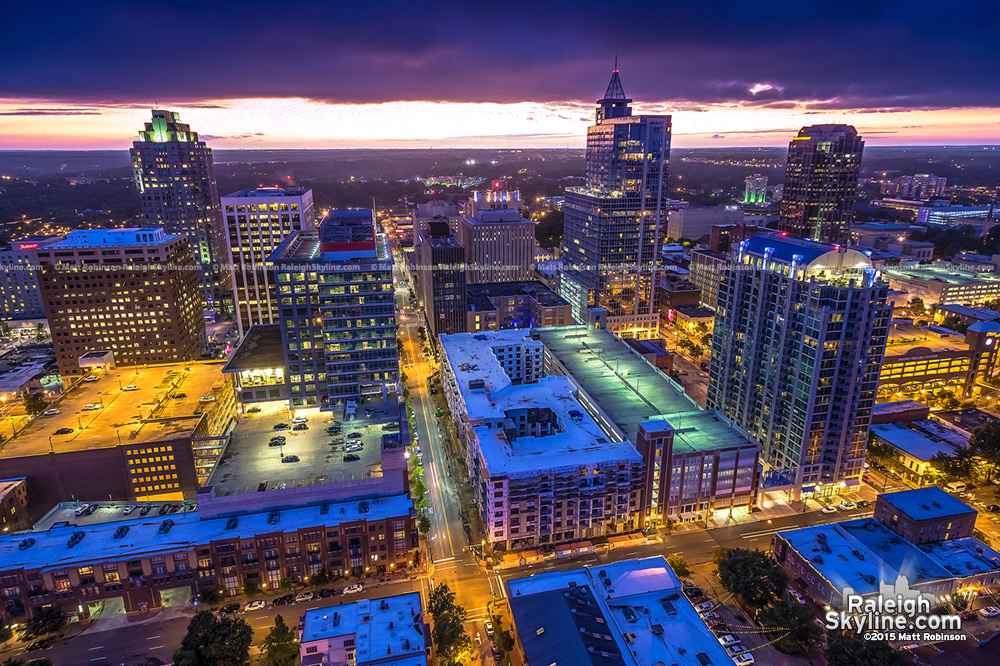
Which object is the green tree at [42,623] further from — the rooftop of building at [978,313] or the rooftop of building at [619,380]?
the rooftop of building at [978,313]

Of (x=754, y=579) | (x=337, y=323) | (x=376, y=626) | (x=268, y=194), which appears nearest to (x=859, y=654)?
(x=754, y=579)

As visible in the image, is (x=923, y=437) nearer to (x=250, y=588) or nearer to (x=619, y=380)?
(x=619, y=380)

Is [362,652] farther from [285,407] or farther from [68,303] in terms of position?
[68,303]

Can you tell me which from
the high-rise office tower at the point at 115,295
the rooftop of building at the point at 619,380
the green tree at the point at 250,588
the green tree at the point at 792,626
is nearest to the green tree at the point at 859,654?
the green tree at the point at 792,626

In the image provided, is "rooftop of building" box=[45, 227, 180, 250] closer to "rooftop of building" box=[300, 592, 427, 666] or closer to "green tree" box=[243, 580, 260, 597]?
"green tree" box=[243, 580, 260, 597]

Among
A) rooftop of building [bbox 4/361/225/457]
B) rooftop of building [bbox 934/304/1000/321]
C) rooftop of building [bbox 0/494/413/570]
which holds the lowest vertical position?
rooftop of building [bbox 0/494/413/570]

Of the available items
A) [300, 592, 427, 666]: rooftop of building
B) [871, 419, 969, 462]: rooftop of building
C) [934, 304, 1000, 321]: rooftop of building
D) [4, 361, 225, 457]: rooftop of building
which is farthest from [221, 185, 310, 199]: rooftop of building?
[934, 304, 1000, 321]: rooftop of building

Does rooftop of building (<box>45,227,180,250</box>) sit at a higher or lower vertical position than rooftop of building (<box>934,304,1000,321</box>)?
higher

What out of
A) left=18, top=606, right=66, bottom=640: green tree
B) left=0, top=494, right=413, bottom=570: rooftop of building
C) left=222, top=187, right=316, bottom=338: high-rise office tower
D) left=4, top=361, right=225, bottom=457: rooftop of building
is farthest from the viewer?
left=222, top=187, right=316, bottom=338: high-rise office tower
